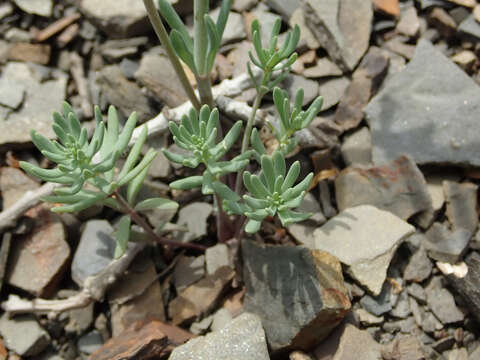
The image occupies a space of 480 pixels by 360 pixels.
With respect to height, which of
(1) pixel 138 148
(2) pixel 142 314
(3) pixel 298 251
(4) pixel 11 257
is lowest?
(2) pixel 142 314

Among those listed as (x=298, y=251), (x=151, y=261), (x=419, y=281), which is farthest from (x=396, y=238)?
(x=151, y=261)

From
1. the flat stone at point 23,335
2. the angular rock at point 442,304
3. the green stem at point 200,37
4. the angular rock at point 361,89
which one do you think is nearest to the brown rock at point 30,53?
the green stem at point 200,37

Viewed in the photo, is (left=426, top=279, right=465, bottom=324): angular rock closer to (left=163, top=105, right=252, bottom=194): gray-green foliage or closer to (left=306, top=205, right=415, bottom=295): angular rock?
(left=306, top=205, right=415, bottom=295): angular rock

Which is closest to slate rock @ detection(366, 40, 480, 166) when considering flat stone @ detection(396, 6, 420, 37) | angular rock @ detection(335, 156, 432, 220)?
angular rock @ detection(335, 156, 432, 220)

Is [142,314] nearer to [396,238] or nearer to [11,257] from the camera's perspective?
[11,257]

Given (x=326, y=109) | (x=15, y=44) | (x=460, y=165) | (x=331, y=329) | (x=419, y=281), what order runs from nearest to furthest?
(x=331, y=329) → (x=419, y=281) → (x=460, y=165) → (x=326, y=109) → (x=15, y=44)

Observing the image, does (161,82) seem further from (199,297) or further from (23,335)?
(23,335)
